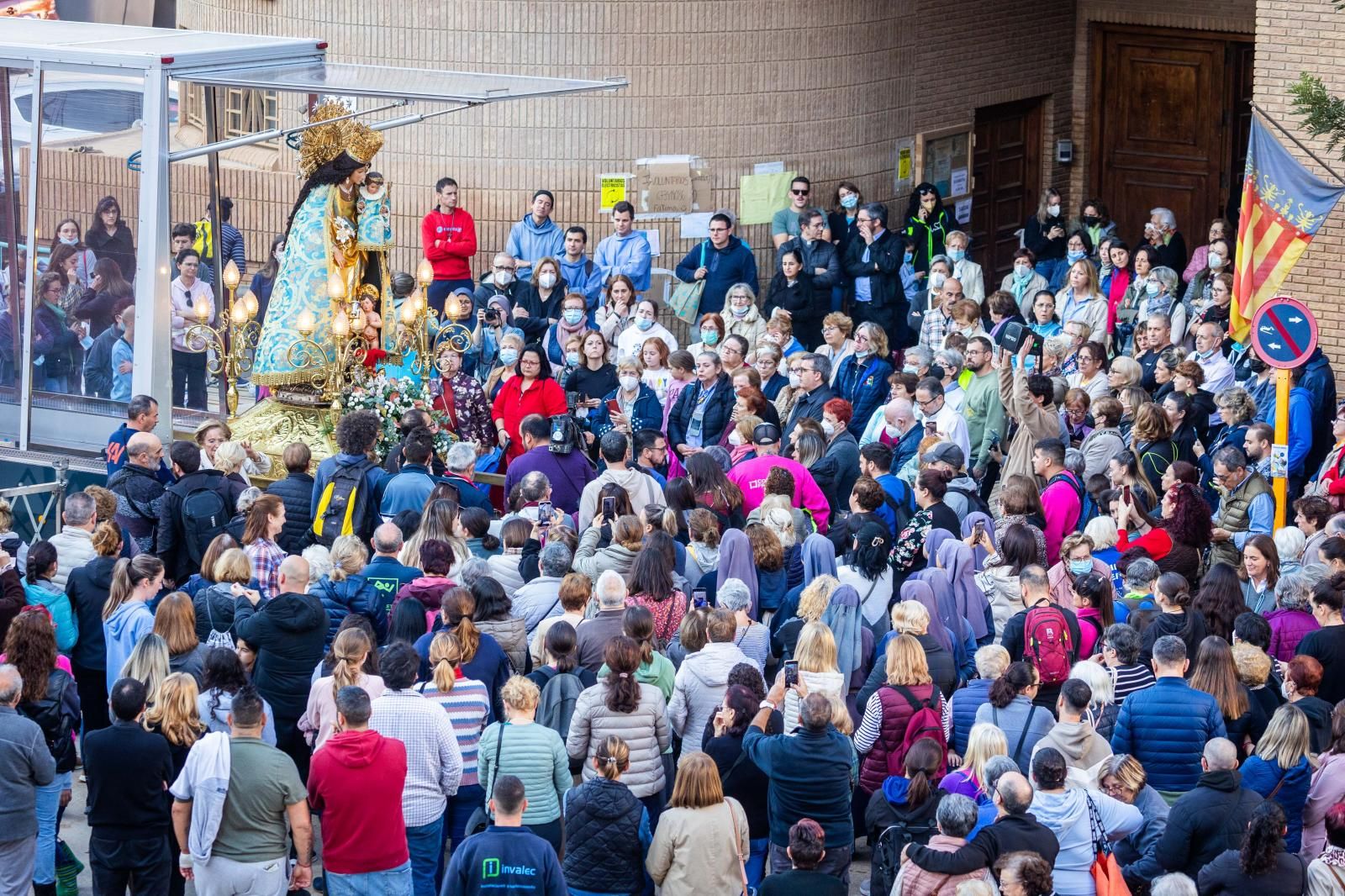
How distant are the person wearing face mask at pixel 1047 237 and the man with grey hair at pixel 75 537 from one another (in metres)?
10.3

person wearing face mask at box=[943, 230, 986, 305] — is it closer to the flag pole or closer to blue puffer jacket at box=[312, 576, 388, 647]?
the flag pole

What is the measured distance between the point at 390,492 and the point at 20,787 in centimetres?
341

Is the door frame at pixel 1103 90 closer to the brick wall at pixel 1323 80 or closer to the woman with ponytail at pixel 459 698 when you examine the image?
the brick wall at pixel 1323 80

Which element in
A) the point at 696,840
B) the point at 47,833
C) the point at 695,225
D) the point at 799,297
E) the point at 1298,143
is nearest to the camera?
the point at 696,840

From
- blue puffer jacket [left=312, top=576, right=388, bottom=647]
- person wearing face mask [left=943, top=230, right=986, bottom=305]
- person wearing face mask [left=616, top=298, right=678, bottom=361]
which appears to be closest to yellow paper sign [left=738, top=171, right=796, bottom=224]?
A: person wearing face mask [left=943, top=230, right=986, bottom=305]

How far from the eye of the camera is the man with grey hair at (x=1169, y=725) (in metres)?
8.93

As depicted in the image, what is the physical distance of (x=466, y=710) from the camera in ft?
29.2

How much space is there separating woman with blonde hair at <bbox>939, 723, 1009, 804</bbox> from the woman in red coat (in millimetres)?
5751

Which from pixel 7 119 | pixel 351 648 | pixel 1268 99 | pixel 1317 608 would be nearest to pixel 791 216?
pixel 1268 99

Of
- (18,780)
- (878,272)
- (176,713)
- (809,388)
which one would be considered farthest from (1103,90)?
(18,780)

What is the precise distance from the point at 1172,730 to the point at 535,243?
964 centimetres

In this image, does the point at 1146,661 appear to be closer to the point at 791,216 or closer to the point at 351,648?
the point at 351,648

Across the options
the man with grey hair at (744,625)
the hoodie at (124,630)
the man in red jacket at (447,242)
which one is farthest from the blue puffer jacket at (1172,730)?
the man in red jacket at (447,242)

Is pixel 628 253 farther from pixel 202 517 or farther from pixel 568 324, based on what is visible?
pixel 202 517
